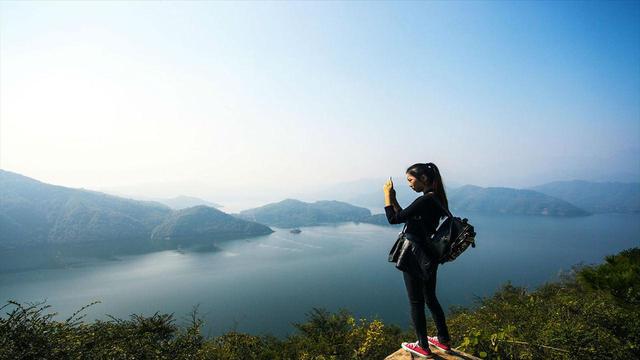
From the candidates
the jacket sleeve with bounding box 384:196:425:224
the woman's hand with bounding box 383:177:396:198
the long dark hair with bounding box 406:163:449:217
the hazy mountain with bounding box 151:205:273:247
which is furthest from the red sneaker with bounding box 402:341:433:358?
the hazy mountain with bounding box 151:205:273:247

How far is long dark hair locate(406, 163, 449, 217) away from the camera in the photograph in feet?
11.4

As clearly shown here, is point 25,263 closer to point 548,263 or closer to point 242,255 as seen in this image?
point 242,255

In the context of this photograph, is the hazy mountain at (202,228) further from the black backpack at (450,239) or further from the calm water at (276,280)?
the black backpack at (450,239)

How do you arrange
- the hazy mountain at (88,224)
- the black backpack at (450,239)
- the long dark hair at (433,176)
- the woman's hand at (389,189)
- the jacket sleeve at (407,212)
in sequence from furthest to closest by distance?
1. the hazy mountain at (88,224)
2. the woman's hand at (389,189)
3. the long dark hair at (433,176)
4. the jacket sleeve at (407,212)
5. the black backpack at (450,239)

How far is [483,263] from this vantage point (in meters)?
94.1

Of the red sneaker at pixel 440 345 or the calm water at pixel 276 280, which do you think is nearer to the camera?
the red sneaker at pixel 440 345

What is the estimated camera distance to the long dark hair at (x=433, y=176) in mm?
3467

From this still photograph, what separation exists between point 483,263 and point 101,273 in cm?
11859

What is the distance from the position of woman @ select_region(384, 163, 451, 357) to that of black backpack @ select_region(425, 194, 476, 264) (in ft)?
0.33

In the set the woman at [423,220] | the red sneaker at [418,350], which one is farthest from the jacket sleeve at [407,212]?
the red sneaker at [418,350]

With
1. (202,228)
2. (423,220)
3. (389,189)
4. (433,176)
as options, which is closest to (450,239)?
(423,220)

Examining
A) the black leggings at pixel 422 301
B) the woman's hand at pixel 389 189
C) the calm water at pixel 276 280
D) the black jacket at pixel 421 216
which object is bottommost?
the calm water at pixel 276 280

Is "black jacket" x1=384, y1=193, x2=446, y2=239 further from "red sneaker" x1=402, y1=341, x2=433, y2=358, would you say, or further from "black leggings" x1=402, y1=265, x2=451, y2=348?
"red sneaker" x1=402, y1=341, x2=433, y2=358

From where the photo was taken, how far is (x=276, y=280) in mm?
83562
